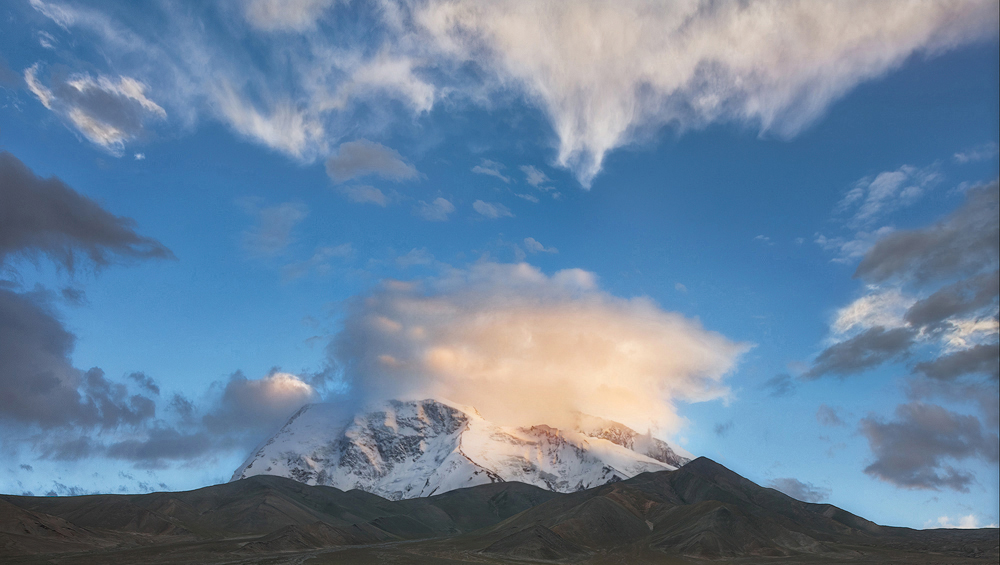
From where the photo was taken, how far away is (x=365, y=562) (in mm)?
179250

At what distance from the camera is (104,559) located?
7028 inches

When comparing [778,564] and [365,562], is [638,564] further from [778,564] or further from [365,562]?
[365,562]

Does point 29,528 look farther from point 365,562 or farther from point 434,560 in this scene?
point 434,560

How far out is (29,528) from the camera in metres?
197

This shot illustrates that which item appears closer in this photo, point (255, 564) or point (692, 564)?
point (255, 564)

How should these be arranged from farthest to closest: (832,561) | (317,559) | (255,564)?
(832,561) → (317,559) → (255,564)

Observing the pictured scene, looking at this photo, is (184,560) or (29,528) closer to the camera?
(184,560)

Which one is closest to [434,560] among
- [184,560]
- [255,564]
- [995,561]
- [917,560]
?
[255,564]

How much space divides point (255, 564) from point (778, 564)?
464 ft

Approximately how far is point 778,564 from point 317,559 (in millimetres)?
128077

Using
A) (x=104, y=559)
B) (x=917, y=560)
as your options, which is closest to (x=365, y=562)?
(x=104, y=559)

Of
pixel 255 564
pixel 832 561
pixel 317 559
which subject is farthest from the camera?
pixel 832 561

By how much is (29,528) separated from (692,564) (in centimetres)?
19086

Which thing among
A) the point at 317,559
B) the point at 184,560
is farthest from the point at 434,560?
the point at 184,560
